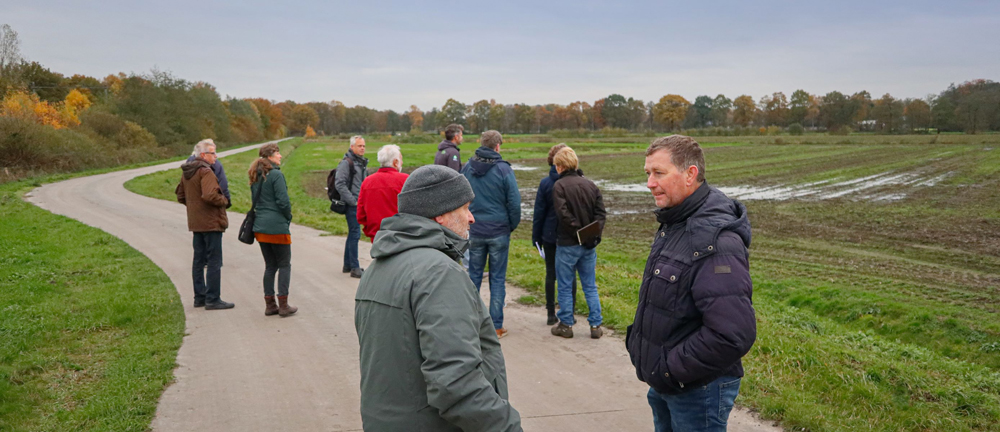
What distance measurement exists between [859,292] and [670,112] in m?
145

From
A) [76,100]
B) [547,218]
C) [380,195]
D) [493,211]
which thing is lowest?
[547,218]

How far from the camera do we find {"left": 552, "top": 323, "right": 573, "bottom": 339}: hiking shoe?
664cm

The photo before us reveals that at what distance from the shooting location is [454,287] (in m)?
2.33

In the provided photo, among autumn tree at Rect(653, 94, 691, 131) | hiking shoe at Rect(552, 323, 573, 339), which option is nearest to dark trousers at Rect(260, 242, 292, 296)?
hiking shoe at Rect(552, 323, 573, 339)

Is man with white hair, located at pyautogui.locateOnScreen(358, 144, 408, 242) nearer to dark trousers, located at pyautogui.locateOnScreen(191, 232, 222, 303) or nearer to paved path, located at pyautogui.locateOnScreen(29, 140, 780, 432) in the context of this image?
paved path, located at pyautogui.locateOnScreen(29, 140, 780, 432)

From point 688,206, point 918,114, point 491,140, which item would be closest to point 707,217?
point 688,206

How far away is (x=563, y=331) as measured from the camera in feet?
21.9

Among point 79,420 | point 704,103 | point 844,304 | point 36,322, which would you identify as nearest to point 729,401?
point 79,420

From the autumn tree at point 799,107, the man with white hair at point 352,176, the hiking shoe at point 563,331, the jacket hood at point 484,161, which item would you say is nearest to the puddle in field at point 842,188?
the man with white hair at point 352,176

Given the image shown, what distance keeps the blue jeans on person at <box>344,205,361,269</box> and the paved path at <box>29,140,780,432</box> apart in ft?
1.00

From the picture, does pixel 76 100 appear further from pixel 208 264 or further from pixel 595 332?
pixel 595 332

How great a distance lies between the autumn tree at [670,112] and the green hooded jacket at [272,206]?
484 feet

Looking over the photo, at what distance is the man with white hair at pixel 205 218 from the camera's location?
7.73m

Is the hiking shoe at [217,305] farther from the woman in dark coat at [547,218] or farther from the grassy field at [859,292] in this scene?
the woman in dark coat at [547,218]
